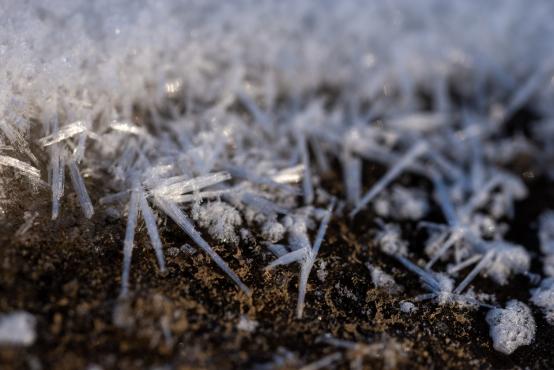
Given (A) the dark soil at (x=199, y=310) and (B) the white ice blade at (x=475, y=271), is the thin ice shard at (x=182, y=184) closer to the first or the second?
(A) the dark soil at (x=199, y=310)

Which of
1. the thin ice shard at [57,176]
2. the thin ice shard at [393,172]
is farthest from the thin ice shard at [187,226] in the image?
the thin ice shard at [393,172]

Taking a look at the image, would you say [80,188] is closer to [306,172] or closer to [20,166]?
[20,166]

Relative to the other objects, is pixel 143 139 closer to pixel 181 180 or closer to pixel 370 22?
pixel 181 180

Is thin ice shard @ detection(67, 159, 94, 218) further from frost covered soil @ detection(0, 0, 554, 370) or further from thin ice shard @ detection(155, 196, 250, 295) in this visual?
thin ice shard @ detection(155, 196, 250, 295)

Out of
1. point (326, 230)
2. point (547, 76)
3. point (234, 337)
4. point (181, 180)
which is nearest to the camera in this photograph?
point (234, 337)

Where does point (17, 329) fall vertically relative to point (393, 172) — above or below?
above

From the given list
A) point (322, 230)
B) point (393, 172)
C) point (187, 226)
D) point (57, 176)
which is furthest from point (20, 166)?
point (393, 172)

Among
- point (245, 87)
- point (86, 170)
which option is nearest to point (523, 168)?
point (245, 87)
